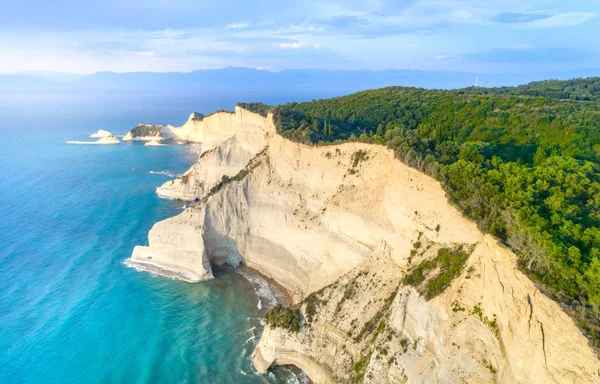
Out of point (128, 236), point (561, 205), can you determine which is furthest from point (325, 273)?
point (128, 236)

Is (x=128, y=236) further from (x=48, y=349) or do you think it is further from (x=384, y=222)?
(x=384, y=222)

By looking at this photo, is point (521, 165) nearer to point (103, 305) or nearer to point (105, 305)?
point (105, 305)

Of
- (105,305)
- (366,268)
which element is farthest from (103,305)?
(366,268)

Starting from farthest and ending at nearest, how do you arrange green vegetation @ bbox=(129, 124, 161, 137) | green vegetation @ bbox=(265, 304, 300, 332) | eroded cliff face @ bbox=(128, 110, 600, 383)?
green vegetation @ bbox=(129, 124, 161, 137), green vegetation @ bbox=(265, 304, 300, 332), eroded cliff face @ bbox=(128, 110, 600, 383)

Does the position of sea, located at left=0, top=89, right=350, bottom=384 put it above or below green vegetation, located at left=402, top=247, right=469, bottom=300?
below

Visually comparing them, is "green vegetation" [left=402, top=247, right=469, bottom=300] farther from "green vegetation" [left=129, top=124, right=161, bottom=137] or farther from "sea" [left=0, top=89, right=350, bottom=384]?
"green vegetation" [left=129, top=124, right=161, bottom=137]

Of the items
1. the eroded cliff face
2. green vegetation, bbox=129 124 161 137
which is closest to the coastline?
the eroded cliff face
